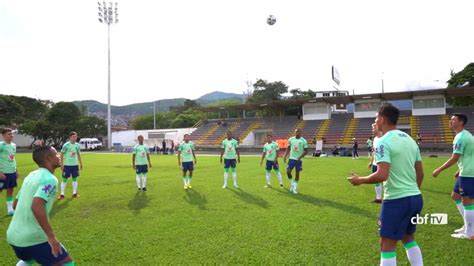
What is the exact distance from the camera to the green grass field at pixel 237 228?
605 cm

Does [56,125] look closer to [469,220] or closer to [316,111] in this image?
[316,111]

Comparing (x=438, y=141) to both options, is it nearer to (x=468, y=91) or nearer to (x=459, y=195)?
(x=468, y=91)

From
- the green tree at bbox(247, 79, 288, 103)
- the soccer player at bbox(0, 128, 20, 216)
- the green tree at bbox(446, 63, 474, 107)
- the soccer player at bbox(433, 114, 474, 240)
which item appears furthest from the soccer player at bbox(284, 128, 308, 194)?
the green tree at bbox(247, 79, 288, 103)

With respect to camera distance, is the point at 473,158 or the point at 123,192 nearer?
the point at 473,158

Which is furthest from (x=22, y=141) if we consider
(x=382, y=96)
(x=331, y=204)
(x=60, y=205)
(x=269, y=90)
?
(x=331, y=204)

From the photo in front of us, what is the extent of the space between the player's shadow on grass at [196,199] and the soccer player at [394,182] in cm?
674

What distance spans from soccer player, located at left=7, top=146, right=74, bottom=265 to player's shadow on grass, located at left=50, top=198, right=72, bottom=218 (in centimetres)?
659

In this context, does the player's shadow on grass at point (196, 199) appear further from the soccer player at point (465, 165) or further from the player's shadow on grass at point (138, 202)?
the soccer player at point (465, 165)

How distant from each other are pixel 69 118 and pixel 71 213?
76004 mm

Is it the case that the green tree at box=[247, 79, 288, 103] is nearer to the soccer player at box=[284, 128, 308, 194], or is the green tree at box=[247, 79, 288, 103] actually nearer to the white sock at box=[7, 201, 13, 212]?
the soccer player at box=[284, 128, 308, 194]

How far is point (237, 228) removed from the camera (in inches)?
312

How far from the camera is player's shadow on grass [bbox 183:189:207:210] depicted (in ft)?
35.2

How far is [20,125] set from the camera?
7606 cm

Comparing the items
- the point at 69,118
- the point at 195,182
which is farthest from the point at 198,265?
the point at 69,118
